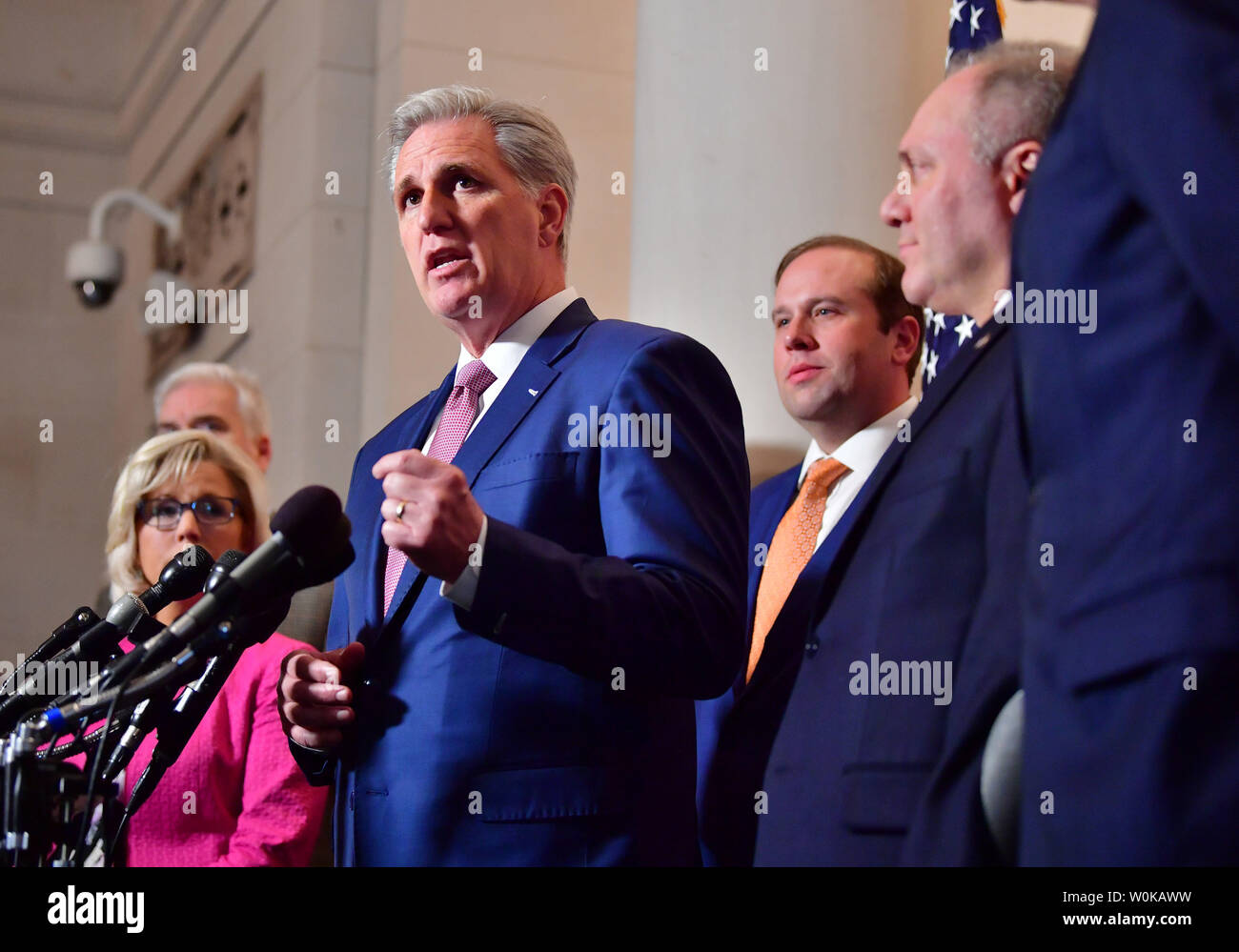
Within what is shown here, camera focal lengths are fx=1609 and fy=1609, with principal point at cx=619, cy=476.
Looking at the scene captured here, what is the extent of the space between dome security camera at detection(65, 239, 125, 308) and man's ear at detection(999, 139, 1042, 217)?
19.4 ft

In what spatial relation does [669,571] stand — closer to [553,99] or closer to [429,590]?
[429,590]

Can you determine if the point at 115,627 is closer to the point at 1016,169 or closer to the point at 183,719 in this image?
the point at 183,719

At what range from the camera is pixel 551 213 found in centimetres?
255

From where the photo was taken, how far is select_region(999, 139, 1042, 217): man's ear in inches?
81.6

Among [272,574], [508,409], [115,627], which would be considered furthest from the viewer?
[508,409]

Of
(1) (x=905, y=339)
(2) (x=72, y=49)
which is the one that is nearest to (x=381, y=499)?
(1) (x=905, y=339)

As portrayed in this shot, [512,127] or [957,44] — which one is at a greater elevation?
[957,44]

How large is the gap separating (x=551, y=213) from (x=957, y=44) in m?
1.47

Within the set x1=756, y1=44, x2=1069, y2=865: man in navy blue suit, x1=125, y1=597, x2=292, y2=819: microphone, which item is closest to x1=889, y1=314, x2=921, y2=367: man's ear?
x1=756, y1=44, x2=1069, y2=865: man in navy blue suit

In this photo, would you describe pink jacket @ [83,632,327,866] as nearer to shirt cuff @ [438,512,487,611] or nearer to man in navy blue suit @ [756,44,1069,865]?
shirt cuff @ [438,512,487,611]

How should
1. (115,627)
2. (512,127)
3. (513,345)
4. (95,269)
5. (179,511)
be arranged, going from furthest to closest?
1. (95,269)
2. (179,511)
3. (512,127)
4. (513,345)
5. (115,627)

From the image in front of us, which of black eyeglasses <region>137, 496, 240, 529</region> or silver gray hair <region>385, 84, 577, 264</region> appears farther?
black eyeglasses <region>137, 496, 240, 529</region>

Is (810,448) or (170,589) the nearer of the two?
(170,589)

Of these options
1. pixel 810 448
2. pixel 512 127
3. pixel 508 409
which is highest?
pixel 512 127
